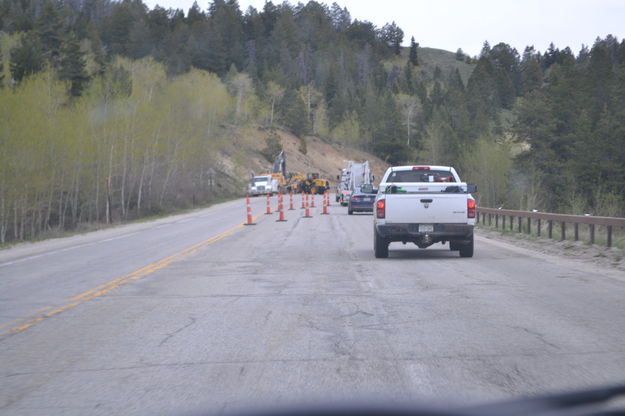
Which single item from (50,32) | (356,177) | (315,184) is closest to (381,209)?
(356,177)

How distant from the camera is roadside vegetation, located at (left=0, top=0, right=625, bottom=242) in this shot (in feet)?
139

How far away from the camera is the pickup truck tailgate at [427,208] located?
1547 cm

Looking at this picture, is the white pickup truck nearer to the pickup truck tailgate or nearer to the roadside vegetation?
the pickup truck tailgate

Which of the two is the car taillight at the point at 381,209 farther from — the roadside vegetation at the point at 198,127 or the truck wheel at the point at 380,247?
the roadside vegetation at the point at 198,127

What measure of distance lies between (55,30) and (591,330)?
253 ft

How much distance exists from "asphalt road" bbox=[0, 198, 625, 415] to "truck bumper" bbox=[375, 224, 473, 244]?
568 mm

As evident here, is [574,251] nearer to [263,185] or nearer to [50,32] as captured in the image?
[263,185]

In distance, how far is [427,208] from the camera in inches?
610

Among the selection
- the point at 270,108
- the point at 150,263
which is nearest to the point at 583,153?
the point at 150,263

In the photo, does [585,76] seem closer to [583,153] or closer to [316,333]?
[583,153]

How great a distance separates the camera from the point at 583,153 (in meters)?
56.8

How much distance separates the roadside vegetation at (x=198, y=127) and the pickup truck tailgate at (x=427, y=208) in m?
18.3

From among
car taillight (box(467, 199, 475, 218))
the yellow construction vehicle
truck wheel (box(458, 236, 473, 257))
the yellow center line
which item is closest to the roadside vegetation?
the yellow construction vehicle

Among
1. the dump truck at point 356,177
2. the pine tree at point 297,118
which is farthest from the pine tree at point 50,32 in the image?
the pine tree at point 297,118
